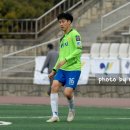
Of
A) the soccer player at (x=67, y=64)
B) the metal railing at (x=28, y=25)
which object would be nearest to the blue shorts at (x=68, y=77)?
the soccer player at (x=67, y=64)

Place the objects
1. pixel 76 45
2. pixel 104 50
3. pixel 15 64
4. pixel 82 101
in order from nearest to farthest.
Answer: pixel 76 45 → pixel 82 101 → pixel 15 64 → pixel 104 50

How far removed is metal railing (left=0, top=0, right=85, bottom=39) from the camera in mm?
33688

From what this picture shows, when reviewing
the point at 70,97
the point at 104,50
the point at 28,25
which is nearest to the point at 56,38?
the point at 28,25

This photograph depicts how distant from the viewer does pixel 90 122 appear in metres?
14.9

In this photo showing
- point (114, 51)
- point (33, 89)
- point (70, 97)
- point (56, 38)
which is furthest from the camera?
point (56, 38)

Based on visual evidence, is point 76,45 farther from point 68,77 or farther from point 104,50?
point 104,50

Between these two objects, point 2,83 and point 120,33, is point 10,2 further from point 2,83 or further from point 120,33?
point 2,83

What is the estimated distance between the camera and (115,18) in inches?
1261

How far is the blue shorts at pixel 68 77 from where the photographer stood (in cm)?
1482

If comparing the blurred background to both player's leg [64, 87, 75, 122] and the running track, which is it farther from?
player's leg [64, 87, 75, 122]

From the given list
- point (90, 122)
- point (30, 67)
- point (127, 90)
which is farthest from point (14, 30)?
point (90, 122)

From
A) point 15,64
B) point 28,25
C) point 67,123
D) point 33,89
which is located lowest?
point 67,123

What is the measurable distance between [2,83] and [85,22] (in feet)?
28.5

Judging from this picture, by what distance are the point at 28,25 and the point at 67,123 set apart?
769 inches
